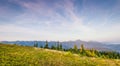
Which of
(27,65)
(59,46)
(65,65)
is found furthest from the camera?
(59,46)

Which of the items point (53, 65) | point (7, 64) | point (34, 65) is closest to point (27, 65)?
point (34, 65)

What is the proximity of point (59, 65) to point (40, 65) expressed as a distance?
4872 millimetres

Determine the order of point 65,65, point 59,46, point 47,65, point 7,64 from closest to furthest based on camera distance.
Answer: point 7,64
point 47,65
point 65,65
point 59,46

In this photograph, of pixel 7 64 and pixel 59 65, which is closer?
pixel 7 64

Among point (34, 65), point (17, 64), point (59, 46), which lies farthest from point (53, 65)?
point (59, 46)

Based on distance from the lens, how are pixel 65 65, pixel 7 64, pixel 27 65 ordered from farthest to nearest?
pixel 65 65 → pixel 27 65 → pixel 7 64

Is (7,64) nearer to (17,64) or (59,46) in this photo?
(17,64)

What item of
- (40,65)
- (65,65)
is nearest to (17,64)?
(40,65)

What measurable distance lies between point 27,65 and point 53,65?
5.82 metres

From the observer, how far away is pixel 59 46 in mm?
196250

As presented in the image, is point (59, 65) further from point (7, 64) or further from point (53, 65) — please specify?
point (7, 64)

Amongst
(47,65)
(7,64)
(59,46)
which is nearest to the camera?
(7,64)

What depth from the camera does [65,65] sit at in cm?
3519

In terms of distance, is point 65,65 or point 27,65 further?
point 65,65
